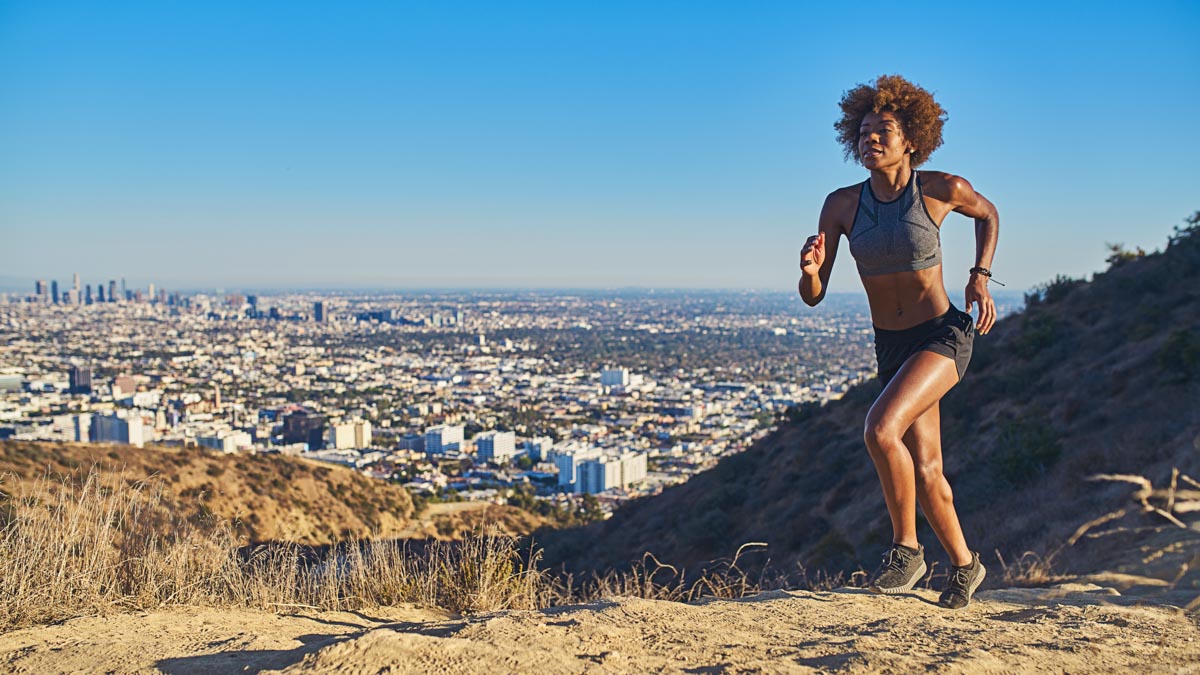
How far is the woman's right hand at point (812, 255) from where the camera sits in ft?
10.3

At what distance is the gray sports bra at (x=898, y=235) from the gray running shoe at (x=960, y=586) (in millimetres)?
1211

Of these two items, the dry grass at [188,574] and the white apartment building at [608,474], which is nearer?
the dry grass at [188,574]

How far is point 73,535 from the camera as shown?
3219mm

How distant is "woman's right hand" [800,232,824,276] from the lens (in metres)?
3.13

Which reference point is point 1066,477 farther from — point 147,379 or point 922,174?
point 147,379

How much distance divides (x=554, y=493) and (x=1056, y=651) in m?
24.8

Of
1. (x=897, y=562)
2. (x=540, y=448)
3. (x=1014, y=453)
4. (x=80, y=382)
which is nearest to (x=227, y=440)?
(x=540, y=448)

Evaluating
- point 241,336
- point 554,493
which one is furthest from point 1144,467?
point 241,336

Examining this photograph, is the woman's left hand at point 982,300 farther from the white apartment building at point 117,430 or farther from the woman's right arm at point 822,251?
the white apartment building at point 117,430

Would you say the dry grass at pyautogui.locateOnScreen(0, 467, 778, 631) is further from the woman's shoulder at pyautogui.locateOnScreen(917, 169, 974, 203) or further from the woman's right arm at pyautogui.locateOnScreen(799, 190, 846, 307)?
the woman's shoulder at pyautogui.locateOnScreen(917, 169, 974, 203)

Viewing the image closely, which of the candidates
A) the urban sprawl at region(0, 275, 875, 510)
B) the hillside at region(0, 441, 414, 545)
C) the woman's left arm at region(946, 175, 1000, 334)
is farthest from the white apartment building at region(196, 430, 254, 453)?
the woman's left arm at region(946, 175, 1000, 334)

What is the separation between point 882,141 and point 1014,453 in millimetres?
6745

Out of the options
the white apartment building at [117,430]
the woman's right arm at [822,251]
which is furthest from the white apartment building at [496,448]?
the woman's right arm at [822,251]

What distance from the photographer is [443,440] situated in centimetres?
3716
